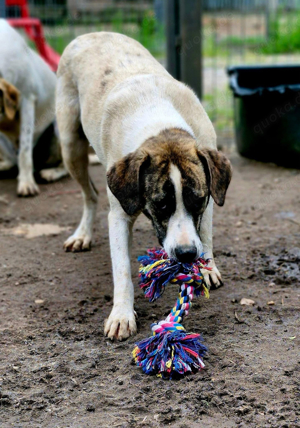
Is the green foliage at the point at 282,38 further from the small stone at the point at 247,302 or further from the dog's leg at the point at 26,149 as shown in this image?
the small stone at the point at 247,302

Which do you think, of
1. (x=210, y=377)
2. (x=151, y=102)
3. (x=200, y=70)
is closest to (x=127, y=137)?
(x=151, y=102)

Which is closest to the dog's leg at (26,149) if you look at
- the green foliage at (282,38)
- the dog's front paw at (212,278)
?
the dog's front paw at (212,278)

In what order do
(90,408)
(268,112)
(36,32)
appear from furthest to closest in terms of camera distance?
1. (36,32)
2. (268,112)
3. (90,408)

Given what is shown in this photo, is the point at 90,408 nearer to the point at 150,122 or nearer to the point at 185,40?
the point at 150,122

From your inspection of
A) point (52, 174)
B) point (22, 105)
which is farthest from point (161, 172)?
point (52, 174)

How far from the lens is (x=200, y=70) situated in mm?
6633

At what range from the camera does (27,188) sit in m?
5.46

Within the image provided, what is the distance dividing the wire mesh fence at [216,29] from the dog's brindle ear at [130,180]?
441cm

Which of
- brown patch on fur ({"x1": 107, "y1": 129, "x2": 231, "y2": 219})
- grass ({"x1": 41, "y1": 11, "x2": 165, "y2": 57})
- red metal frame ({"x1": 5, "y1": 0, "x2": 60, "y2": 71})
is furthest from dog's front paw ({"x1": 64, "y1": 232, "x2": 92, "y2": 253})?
grass ({"x1": 41, "y1": 11, "x2": 165, "y2": 57})

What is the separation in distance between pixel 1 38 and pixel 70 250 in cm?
219

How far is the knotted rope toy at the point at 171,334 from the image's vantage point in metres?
2.55

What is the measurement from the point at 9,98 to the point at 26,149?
22.4 inches

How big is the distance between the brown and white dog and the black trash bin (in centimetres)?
205

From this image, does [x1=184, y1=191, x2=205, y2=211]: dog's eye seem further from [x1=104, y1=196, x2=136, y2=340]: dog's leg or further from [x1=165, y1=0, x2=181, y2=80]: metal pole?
[x1=165, y1=0, x2=181, y2=80]: metal pole
